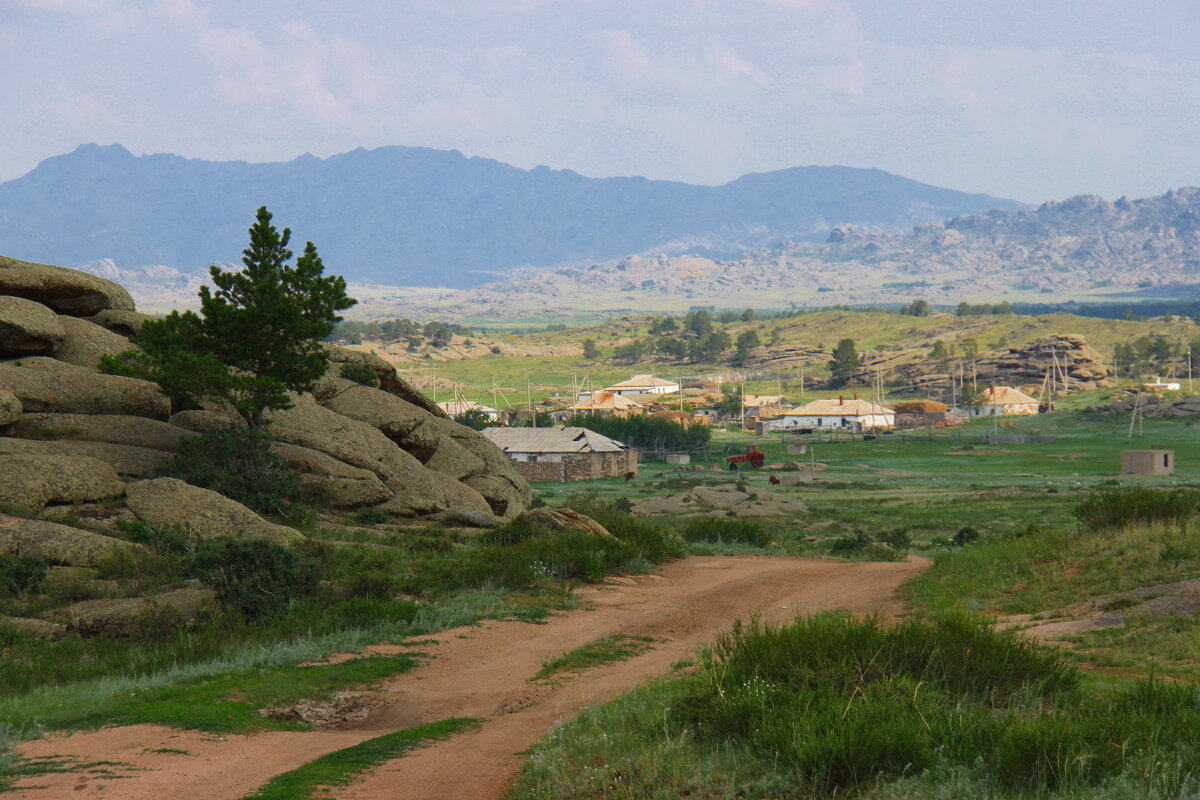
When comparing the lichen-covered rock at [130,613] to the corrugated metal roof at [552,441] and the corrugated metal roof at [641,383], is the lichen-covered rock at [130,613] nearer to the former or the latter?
the corrugated metal roof at [552,441]

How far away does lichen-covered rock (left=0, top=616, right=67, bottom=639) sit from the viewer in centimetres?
1603

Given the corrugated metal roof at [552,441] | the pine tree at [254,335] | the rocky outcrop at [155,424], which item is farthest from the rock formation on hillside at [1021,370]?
the pine tree at [254,335]

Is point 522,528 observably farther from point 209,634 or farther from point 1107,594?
point 1107,594

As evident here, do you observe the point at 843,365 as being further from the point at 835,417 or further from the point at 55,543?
the point at 55,543

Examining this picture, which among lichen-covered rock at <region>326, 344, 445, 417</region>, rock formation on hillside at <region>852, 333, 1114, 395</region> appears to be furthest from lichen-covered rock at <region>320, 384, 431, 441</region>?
rock formation on hillside at <region>852, 333, 1114, 395</region>

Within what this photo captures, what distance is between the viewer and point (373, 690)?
13.3 metres

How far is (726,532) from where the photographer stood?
118 feet

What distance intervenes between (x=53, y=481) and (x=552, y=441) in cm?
5949

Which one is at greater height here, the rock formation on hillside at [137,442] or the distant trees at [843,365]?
the rock formation on hillside at [137,442]

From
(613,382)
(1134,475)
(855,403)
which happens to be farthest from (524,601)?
A: (613,382)

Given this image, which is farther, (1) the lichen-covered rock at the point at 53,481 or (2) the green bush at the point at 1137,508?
(1) the lichen-covered rock at the point at 53,481

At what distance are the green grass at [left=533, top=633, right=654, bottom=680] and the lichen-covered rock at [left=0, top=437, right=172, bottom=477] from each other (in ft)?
49.2

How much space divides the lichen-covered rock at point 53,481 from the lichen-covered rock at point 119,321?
1001cm

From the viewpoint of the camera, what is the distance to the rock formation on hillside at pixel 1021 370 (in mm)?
182875
